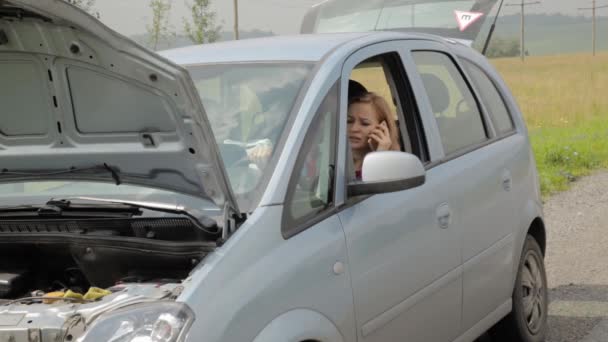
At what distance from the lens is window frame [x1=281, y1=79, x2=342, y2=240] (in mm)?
3512

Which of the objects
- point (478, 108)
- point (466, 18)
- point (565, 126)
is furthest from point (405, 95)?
point (565, 126)

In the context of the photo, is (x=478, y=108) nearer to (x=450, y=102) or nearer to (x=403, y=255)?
(x=450, y=102)

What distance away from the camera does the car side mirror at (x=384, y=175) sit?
3861mm

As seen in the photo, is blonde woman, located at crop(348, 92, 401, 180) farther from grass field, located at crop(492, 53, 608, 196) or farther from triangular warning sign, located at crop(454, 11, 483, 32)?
grass field, located at crop(492, 53, 608, 196)

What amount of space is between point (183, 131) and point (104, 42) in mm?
404

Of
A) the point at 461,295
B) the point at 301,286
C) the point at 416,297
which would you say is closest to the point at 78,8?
the point at 301,286

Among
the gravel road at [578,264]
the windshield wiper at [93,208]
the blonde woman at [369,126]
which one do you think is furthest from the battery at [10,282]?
the gravel road at [578,264]

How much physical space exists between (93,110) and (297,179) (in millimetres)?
786

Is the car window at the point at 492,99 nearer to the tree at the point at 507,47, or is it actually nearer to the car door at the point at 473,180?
the car door at the point at 473,180

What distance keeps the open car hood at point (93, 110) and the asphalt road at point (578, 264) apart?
2.95 meters

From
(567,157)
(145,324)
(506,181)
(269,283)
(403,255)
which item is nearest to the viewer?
(145,324)

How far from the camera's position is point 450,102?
5215 mm

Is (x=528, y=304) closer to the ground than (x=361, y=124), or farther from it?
closer to the ground

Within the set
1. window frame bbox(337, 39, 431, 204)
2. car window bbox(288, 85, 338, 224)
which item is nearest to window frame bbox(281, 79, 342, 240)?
car window bbox(288, 85, 338, 224)
